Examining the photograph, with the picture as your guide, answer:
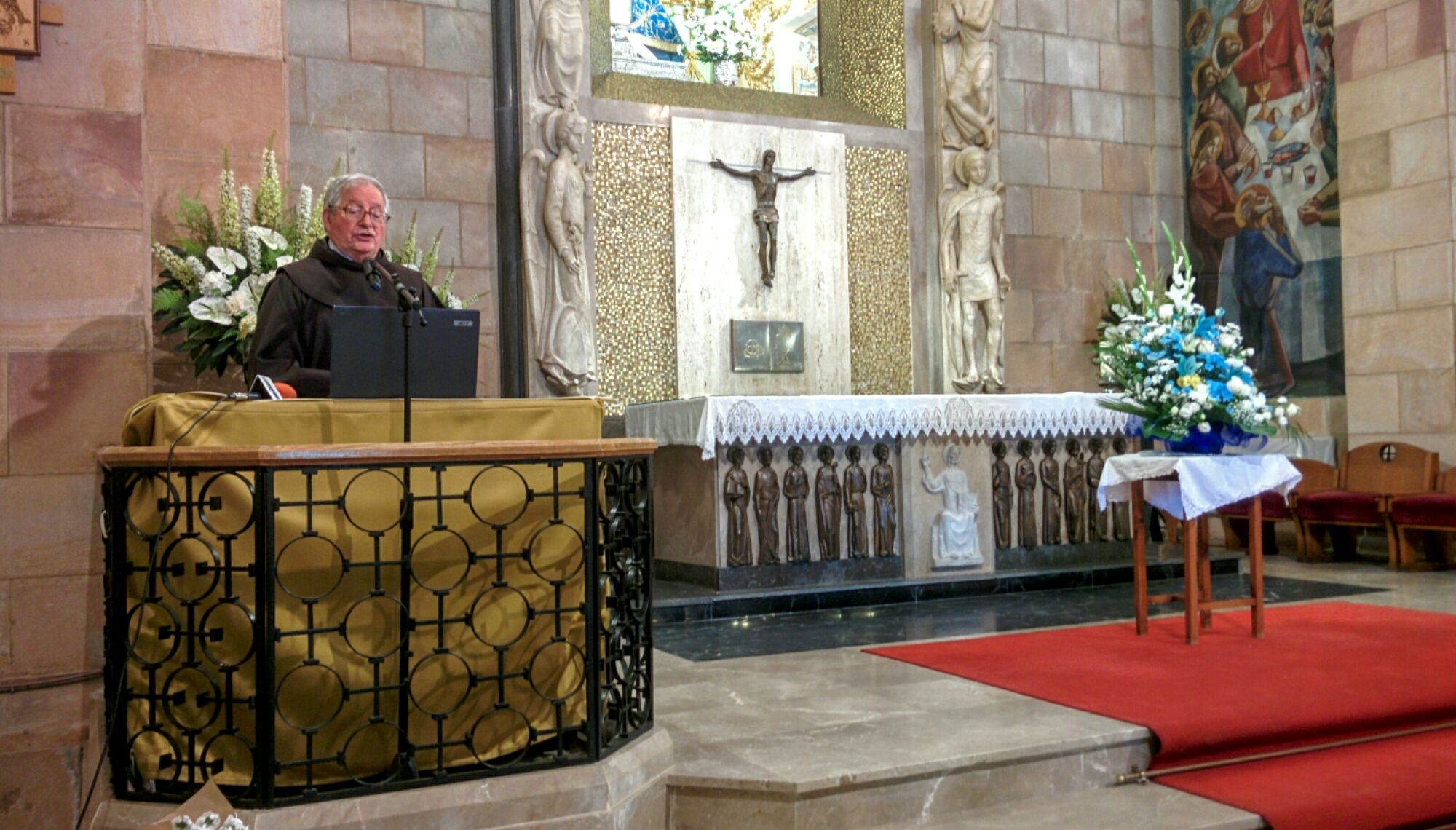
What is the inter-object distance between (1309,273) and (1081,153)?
2242 mm

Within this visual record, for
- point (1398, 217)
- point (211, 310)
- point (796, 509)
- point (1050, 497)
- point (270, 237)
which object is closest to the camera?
point (211, 310)

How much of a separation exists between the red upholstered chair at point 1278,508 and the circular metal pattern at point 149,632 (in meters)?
7.69

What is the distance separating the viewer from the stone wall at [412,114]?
8.05 m

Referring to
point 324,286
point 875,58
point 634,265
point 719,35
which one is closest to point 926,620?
point 324,286

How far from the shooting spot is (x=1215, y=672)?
4812 millimetres

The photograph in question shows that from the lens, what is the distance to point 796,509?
7262mm

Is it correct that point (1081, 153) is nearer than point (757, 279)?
No

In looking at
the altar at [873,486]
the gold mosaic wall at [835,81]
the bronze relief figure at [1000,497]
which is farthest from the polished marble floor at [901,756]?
the gold mosaic wall at [835,81]

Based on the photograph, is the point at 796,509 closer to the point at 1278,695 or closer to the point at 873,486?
the point at 873,486

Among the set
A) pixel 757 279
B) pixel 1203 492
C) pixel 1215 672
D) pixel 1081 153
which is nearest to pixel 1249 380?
pixel 1203 492

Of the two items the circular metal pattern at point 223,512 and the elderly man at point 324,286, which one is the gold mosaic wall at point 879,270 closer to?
the elderly man at point 324,286

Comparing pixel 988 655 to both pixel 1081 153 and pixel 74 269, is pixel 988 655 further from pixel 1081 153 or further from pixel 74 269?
pixel 1081 153

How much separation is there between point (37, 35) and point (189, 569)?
2174mm

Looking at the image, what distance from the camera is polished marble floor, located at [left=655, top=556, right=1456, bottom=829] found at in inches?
139
